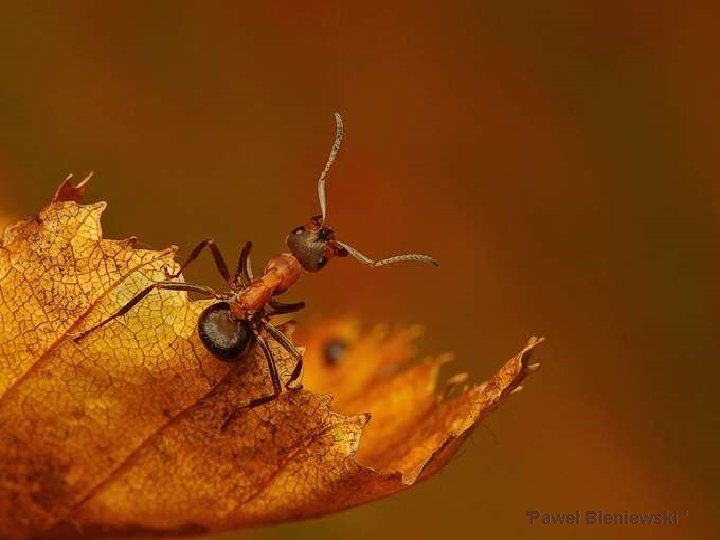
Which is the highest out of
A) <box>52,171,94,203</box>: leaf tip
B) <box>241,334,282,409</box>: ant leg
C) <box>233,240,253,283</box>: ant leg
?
<box>233,240,253,283</box>: ant leg

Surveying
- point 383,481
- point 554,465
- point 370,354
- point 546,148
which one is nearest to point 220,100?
point 546,148

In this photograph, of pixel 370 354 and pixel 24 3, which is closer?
pixel 370 354

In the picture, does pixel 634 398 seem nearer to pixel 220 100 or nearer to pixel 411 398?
pixel 411 398

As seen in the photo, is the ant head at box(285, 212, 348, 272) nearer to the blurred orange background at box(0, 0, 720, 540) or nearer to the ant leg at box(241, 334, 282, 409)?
the blurred orange background at box(0, 0, 720, 540)

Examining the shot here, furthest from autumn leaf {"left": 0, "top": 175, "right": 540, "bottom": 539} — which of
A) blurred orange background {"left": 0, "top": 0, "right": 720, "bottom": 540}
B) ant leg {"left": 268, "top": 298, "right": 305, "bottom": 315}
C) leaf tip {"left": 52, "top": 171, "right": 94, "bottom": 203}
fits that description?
blurred orange background {"left": 0, "top": 0, "right": 720, "bottom": 540}

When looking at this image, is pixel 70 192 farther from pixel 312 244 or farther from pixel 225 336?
pixel 312 244

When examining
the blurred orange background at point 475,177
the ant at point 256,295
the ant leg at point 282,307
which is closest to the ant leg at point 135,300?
the ant at point 256,295
